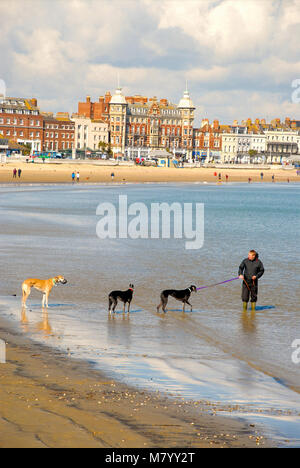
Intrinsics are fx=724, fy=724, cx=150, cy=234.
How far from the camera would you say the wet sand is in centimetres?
711

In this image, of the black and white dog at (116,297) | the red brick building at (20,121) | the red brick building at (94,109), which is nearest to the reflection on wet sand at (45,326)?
the black and white dog at (116,297)

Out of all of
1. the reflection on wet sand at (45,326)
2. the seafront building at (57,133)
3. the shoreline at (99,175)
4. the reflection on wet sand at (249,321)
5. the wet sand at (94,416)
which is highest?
the seafront building at (57,133)

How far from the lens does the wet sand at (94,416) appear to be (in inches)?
Answer: 280

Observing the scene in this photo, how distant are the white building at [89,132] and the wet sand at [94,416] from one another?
167m

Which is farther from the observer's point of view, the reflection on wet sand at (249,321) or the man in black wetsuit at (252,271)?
the man in black wetsuit at (252,271)

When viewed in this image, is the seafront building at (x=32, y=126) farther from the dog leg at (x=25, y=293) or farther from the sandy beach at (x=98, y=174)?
the dog leg at (x=25, y=293)

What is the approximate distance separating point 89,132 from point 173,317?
6688 inches

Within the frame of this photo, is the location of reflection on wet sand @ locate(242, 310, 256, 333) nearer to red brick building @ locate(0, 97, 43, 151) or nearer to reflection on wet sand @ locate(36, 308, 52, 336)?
reflection on wet sand @ locate(36, 308, 52, 336)

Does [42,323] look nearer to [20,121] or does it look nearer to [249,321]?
[249,321]

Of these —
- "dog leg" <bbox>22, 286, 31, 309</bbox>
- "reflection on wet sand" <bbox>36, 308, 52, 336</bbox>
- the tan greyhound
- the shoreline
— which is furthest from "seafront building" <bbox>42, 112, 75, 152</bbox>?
"reflection on wet sand" <bbox>36, 308, 52, 336</bbox>

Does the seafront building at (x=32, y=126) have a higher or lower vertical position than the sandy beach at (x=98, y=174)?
higher

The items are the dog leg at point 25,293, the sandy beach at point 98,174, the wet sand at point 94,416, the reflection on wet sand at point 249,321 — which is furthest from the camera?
the sandy beach at point 98,174

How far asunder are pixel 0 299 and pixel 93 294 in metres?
2.45
